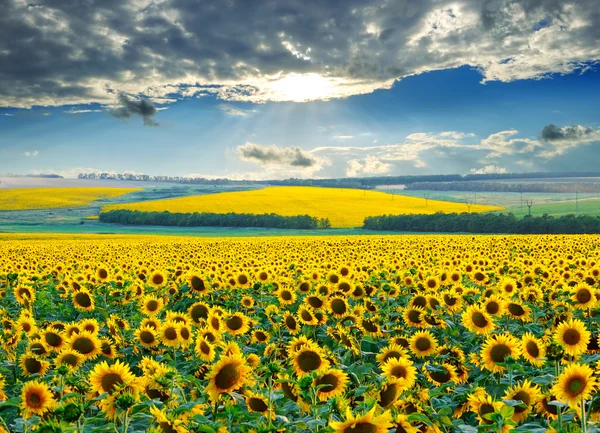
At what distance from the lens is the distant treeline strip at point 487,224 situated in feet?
191

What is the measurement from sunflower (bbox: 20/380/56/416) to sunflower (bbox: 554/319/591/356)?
4.51m

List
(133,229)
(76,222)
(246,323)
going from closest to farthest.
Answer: (246,323) < (133,229) < (76,222)

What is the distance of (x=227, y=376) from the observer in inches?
167

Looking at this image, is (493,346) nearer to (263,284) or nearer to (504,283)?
(504,283)

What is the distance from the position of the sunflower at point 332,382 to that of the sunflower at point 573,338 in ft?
7.20

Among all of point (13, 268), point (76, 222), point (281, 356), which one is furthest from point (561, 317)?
point (76, 222)

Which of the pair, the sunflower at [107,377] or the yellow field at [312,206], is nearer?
the sunflower at [107,377]

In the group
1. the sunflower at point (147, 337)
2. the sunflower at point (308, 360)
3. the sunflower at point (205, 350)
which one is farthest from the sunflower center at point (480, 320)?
the sunflower at point (147, 337)

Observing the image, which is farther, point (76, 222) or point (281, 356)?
point (76, 222)

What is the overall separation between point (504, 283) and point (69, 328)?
7.28m

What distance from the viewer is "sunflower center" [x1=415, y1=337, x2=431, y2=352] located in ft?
20.2

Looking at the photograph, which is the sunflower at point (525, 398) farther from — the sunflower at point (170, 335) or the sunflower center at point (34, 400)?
the sunflower center at point (34, 400)

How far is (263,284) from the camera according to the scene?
10.3 metres

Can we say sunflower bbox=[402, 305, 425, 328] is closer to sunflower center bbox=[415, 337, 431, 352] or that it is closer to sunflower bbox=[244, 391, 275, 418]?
sunflower center bbox=[415, 337, 431, 352]
